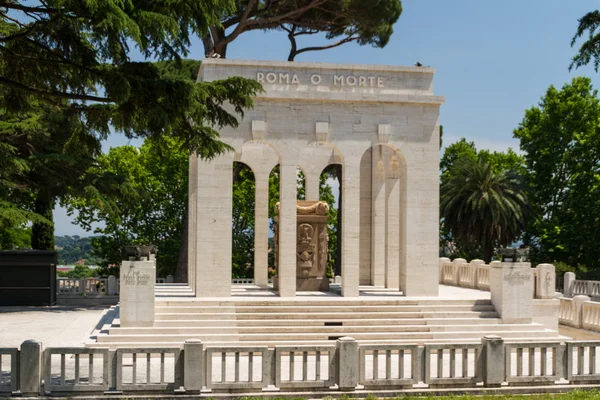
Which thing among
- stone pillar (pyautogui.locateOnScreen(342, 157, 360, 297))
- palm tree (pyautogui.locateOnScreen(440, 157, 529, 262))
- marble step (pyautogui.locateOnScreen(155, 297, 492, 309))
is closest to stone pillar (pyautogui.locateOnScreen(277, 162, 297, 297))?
marble step (pyautogui.locateOnScreen(155, 297, 492, 309))

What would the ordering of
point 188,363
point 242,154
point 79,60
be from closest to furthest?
1. point 188,363
2. point 79,60
3. point 242,154

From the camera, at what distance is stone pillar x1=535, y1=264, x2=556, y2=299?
24625 millimetres

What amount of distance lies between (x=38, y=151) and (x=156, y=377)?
19.8 metres

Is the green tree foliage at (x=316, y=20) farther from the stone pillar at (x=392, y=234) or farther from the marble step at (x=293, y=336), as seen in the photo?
the marble step at (x=293, y=336)

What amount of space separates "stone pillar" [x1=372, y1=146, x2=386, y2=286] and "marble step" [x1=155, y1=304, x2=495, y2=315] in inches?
242

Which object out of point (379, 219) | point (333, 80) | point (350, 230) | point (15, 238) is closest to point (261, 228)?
point (379, 219)

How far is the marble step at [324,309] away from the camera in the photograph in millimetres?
21984

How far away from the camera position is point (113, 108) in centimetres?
1653

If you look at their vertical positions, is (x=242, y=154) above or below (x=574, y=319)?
above

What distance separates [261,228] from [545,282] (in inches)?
433

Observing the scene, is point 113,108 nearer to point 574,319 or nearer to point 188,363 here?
point 188,363

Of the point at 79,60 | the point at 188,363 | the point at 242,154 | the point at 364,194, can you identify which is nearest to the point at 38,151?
the point at 242,154

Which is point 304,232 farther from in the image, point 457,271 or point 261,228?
point 457,271

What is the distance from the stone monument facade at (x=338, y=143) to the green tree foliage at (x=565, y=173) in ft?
86.2
